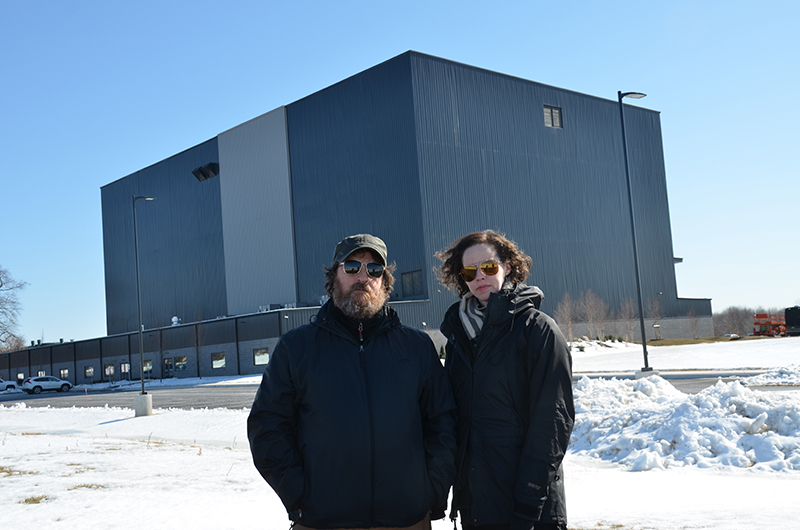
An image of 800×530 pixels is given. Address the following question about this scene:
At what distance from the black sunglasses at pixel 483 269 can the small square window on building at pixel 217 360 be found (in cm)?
5080

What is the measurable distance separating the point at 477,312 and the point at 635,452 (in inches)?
263

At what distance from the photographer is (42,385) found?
5447cm

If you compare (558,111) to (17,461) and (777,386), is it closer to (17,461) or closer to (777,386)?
(777,386)

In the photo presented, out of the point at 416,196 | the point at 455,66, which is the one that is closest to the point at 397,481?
the point at 416,196

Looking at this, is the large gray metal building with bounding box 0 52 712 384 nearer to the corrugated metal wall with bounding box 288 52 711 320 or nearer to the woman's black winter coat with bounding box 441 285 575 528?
the corrugated metal wall with bounding box 288 52 711 320

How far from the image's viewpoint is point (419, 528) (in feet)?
13.0

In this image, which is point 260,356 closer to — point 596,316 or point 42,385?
point 42,385

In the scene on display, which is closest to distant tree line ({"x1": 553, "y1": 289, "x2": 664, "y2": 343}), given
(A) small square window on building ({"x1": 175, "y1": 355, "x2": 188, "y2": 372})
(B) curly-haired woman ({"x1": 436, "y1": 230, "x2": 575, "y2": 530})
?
(A) small square window on building ({"x1": 175, "y1": 355, "x2": 188, "y2": 372})

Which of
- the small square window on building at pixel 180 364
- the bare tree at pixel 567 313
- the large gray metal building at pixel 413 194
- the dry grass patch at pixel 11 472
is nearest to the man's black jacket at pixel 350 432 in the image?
the dry grass patch at pixel 11 472

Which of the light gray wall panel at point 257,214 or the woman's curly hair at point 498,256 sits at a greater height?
the light gray wall panel at point 257,214

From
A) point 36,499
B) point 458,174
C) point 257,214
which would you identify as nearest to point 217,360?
point 257,214

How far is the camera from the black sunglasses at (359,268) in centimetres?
427

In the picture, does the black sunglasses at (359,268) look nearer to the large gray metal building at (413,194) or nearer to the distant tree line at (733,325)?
the large gray metal building at (413,194)

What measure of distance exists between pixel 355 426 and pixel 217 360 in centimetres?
5194
